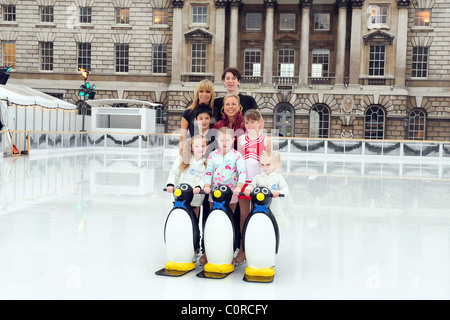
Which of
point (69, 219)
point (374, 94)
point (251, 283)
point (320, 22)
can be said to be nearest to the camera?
point (251, 283)

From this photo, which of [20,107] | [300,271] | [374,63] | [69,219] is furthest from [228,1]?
[300,271]

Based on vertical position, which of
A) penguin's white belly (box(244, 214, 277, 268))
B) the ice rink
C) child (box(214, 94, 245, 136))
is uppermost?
child (box(214, 94, 245, 136))

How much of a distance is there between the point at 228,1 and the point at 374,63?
1093 cm

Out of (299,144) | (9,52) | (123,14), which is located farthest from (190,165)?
(9,52)

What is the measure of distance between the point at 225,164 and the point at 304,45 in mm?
32770

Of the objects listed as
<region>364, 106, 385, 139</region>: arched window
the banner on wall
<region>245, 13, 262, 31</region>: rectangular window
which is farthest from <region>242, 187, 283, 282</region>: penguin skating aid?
<region>245, 13, 262, 31</region>: rectangular window

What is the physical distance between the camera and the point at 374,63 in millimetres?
35594

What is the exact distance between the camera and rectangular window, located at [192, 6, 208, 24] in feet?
120

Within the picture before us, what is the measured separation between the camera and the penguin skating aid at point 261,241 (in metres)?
4.54

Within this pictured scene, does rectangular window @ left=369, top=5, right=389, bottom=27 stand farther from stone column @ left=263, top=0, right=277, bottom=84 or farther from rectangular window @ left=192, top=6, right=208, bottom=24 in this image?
rectangular window @ left=192, top=6, right=208, bottom=24

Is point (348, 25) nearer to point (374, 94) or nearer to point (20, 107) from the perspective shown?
point (374, 94)

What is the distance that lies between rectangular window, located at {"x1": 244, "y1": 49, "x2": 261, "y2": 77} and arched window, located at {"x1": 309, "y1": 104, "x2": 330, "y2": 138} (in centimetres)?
517

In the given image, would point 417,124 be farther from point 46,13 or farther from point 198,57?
point 46,13

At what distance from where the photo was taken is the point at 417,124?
36.1 metres
